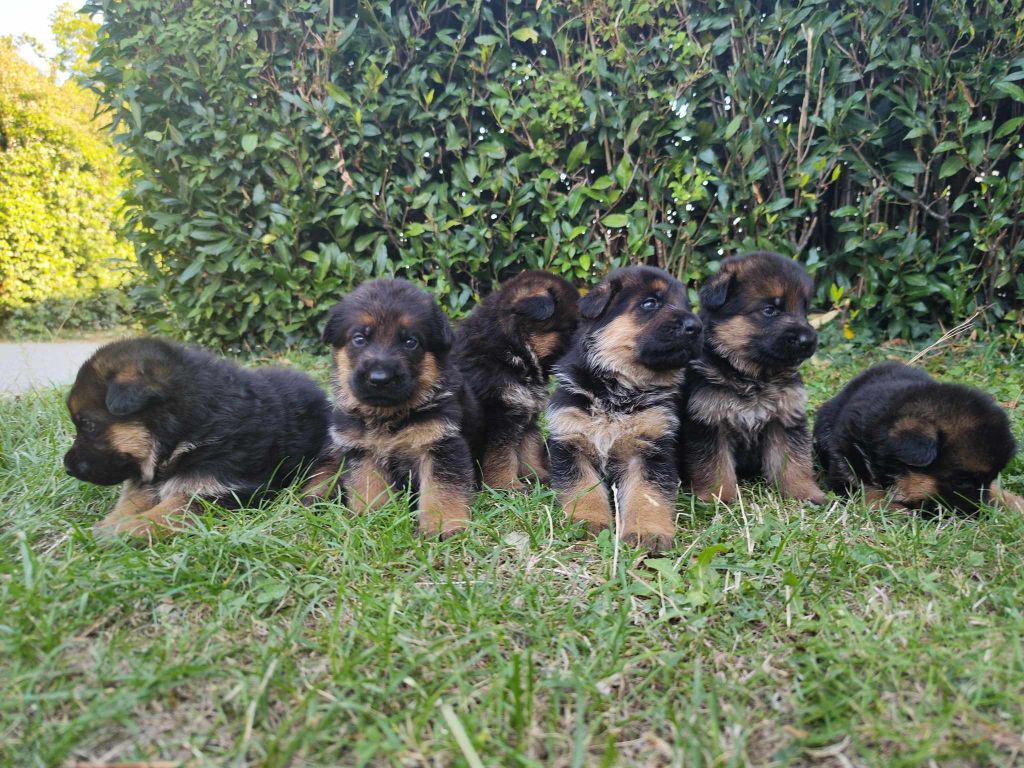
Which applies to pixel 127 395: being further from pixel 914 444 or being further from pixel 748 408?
pixel 914 444

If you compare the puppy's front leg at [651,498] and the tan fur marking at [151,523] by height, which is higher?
the puppy's front leg at [651,498]

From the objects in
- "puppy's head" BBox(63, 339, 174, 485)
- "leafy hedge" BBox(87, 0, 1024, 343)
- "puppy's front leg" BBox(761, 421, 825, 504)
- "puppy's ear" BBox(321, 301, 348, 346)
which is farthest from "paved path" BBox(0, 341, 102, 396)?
"puppy's front leg" BBox(761, 421, 825, 504)

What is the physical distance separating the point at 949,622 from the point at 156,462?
3.47 metres

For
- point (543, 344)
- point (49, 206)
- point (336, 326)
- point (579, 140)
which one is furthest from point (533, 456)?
point (49, 206)

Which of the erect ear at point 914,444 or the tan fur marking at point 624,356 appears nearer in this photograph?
the erect ear at point 914,444

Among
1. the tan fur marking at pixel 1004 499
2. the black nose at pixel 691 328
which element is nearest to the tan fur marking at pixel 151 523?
the black nose at pixel 691 328

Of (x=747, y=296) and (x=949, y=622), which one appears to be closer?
(x=949, y=622)

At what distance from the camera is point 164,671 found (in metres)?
2.03

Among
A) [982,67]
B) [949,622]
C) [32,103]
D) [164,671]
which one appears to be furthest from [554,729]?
[32,103]

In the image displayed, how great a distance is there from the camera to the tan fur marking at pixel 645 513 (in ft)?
10.2

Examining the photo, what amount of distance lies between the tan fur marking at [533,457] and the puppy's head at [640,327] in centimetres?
85

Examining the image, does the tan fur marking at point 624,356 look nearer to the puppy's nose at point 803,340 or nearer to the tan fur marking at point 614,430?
the tan fur marking at point 614,430

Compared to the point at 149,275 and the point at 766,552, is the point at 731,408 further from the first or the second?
the point at 149,275

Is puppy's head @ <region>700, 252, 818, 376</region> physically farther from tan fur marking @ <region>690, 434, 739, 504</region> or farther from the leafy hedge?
the leafy hedge
